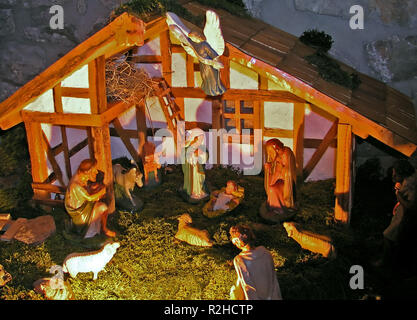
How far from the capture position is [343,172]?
974 cm

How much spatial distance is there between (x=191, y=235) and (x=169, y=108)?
11.0ft

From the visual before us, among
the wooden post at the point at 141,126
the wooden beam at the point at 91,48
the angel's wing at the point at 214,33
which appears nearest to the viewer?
the wooden beam at the point at 91,48

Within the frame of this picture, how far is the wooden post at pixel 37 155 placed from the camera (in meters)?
10.3

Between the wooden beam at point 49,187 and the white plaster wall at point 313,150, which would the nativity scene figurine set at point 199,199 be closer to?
the wooden beam at point 49,187

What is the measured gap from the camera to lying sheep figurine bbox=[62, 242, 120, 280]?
866 centimetres

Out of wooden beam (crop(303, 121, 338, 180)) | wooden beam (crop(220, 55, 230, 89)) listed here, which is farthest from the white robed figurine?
wooden beam (crop(303, 121, 338, 180))

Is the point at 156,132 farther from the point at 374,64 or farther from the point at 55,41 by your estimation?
the point at 374,64

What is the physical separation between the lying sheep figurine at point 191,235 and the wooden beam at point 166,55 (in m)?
3.39

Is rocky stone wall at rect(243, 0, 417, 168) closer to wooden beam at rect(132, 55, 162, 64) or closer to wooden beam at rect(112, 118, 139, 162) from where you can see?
wooden beam at rect(132, 55, 162, 64)

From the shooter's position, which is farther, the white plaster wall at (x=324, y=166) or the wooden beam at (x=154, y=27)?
the white plaster wall at (x=324, y=166)

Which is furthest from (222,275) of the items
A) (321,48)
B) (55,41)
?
(55,41)

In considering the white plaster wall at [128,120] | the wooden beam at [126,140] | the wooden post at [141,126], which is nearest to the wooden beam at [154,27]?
the wooden post at [141,126]

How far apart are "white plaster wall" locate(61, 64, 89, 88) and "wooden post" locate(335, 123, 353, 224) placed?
432 centimetres

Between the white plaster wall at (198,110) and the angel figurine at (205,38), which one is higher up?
the angel figurine at (205,38)
